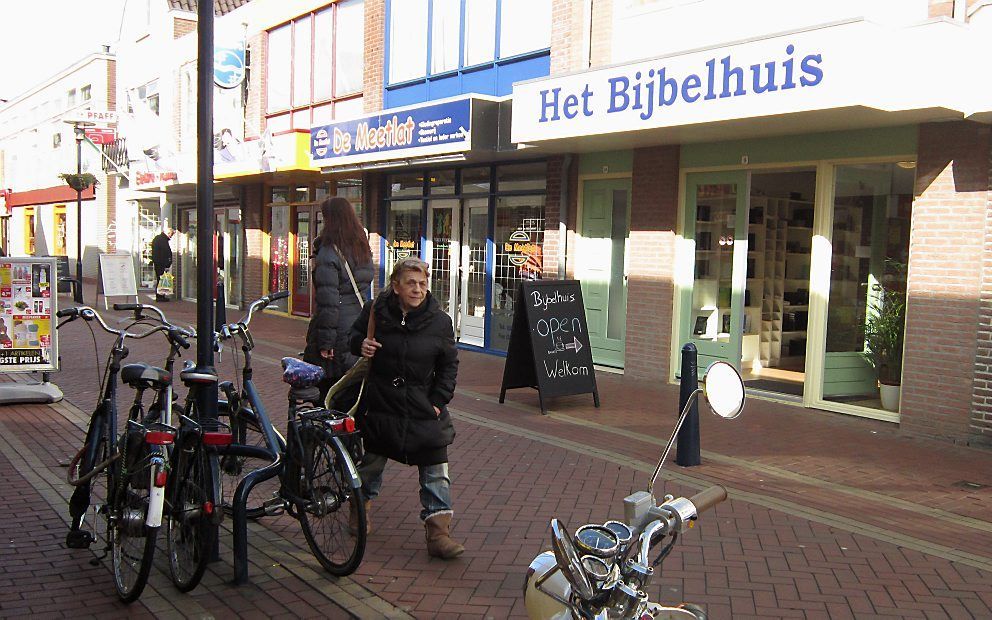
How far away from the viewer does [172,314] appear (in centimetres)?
1984

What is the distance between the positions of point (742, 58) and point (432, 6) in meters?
7.23

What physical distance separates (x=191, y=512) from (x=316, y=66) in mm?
14710

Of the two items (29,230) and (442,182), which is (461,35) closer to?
(442,182)

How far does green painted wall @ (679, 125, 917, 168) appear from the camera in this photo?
337 inches

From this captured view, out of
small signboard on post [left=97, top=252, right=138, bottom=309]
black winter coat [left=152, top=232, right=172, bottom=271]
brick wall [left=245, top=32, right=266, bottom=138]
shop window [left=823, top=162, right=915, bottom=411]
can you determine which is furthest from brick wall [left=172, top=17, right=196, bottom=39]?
shop window [left=823, top=162, right=915, bottom=411]

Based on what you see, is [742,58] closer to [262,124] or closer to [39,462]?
[39,462]

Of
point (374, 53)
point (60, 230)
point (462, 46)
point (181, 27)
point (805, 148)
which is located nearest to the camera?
point (805, 148)

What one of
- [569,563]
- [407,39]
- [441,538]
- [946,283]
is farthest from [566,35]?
[569,563]

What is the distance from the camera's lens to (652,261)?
11039 millimetres

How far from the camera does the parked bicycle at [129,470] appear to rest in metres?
4.03

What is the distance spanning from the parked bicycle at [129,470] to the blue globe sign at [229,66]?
48.5 feet

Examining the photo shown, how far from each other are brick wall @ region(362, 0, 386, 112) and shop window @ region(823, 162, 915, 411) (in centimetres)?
878

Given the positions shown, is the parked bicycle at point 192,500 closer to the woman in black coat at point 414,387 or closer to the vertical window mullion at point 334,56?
the woman in black coat at point 414,387

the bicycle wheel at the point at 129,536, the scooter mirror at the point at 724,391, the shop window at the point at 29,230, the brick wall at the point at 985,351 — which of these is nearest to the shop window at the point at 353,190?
the brick wall at the point at 985,351
